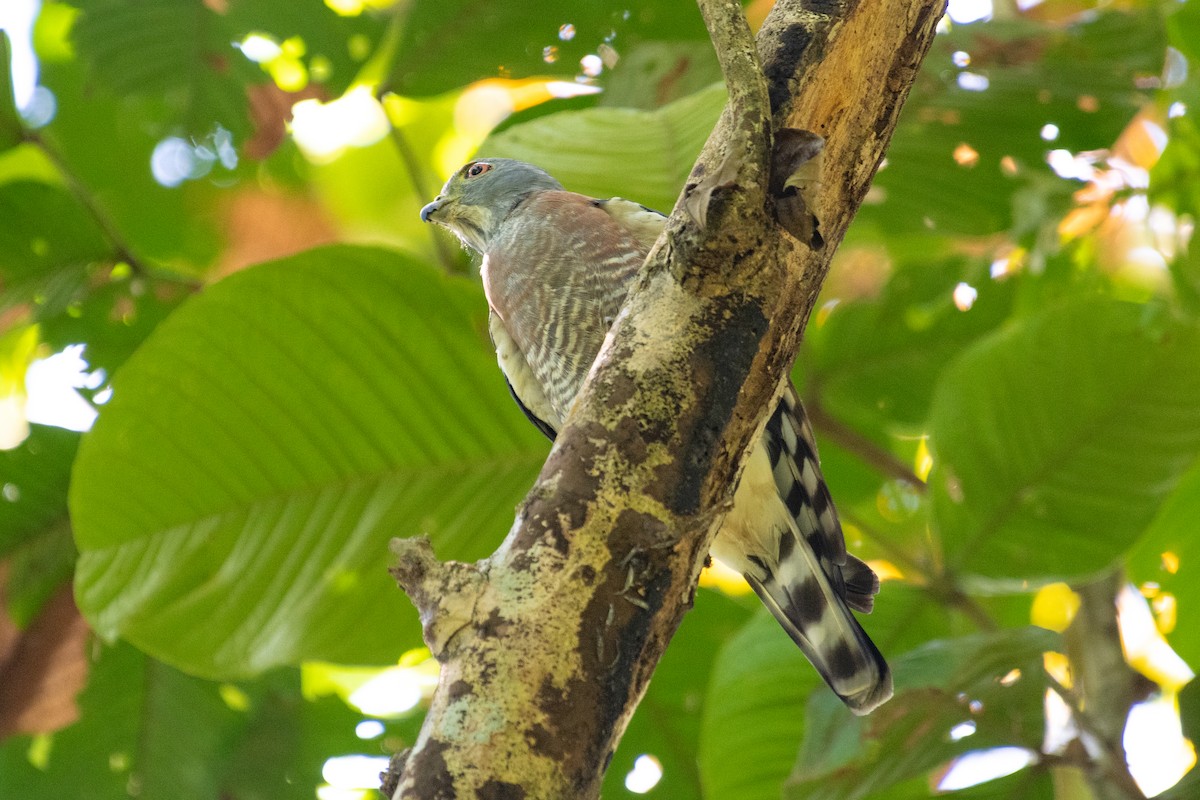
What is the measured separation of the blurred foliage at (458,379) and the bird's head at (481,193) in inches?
8.2

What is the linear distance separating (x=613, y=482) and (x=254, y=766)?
2.56m

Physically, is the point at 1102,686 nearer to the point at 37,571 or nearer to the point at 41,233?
the point at 37,571

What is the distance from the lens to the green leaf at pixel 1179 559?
3.07m

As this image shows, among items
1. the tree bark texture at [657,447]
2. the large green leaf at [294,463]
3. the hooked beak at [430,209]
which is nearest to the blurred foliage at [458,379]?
the large green leaf at [294,463]

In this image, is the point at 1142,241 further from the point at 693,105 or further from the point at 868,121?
the point at 868,121

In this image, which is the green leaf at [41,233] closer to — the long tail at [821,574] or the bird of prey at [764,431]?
the bird of prey at [764,431]

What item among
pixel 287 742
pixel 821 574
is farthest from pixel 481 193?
pixel 287 742

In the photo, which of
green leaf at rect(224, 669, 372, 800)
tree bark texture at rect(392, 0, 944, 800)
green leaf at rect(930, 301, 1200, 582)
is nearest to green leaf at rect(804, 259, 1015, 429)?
green leaf at rect(930, 301, 1200, 582)

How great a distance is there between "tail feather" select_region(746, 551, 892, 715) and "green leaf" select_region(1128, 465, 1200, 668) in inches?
41.4

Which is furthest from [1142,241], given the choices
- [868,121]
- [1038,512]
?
[868,121]

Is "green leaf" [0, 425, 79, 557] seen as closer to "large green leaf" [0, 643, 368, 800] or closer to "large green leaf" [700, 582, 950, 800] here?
"large green leaf" [0, 643, 368, 800]

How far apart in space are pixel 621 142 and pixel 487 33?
1.01 metres

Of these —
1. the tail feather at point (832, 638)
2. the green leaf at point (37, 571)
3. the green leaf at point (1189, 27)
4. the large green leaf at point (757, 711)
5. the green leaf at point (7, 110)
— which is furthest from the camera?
the green leaf at point (7, 110)

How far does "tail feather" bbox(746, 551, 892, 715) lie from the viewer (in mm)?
2529
